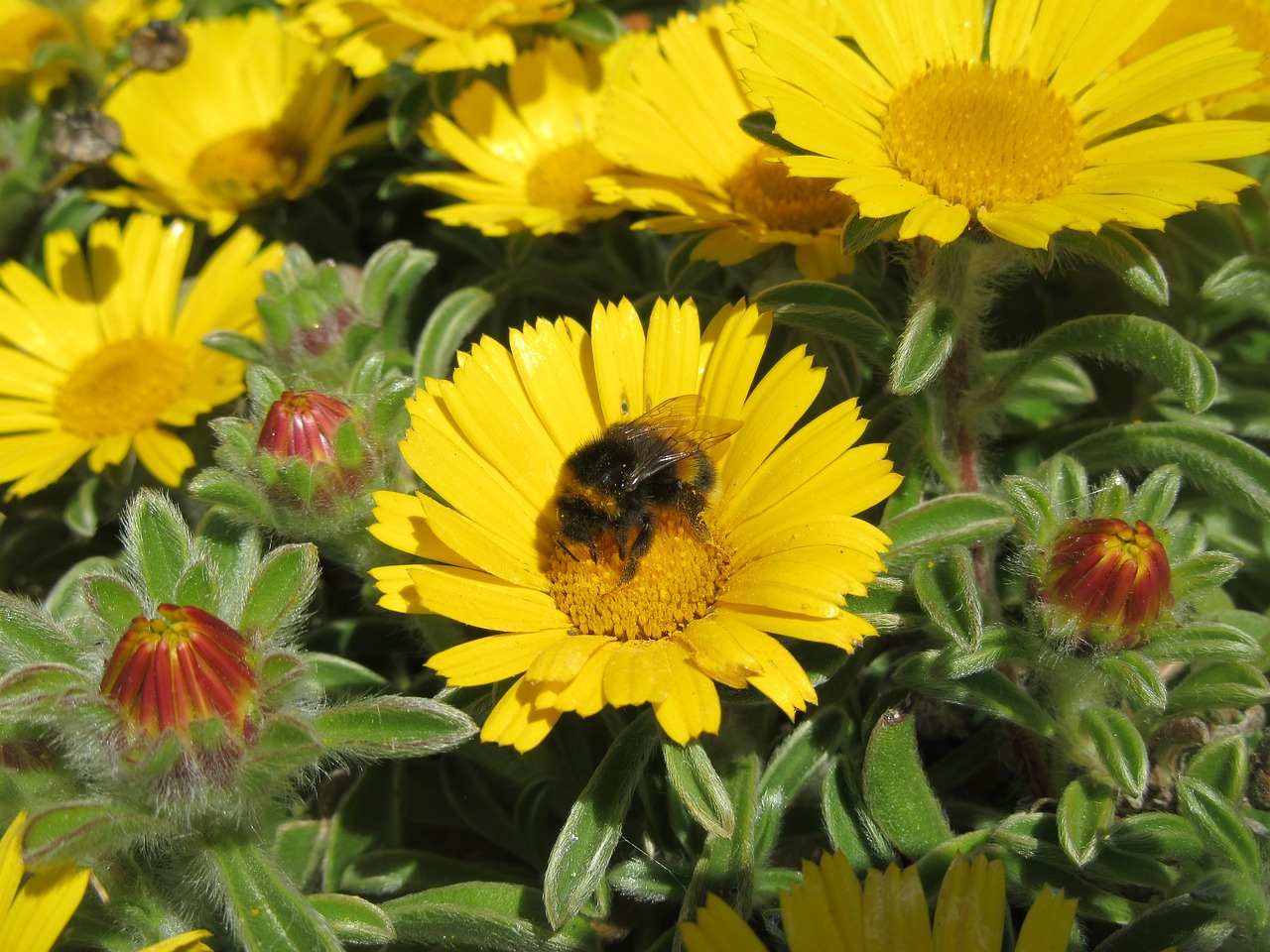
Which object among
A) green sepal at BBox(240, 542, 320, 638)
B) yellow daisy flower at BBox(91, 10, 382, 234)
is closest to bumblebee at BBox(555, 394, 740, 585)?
green sepal at BBox(240, 542, 320, 638)

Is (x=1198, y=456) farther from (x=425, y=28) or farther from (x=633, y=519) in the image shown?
(x=425, y=28)

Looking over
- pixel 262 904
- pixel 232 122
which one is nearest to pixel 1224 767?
pixel 262 904

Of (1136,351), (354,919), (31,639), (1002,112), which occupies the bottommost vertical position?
(354,919)

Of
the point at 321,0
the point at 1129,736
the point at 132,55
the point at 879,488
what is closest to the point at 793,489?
the point at 879,488

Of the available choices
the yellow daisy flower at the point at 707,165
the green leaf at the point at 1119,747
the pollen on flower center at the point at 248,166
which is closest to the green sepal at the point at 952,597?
the green leaf at the point at 1119,747

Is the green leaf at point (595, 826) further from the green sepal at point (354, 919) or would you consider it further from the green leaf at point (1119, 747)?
the green leaf at point (1119, 747)

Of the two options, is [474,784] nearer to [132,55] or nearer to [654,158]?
[654,158]
